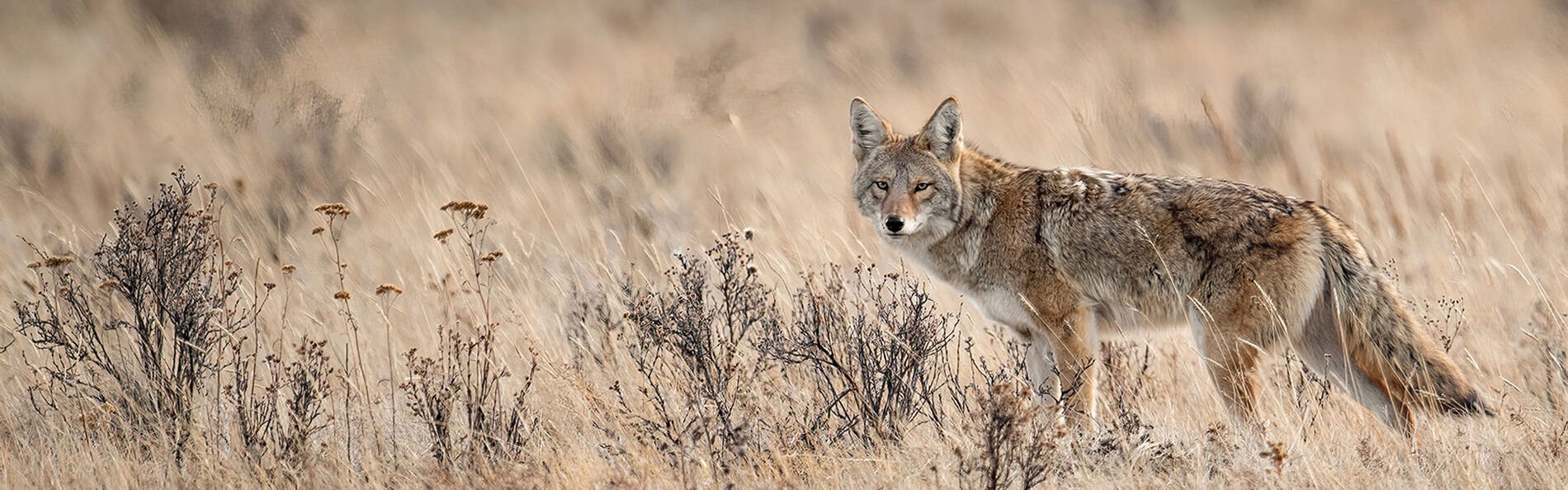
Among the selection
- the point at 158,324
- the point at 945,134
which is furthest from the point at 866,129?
the point at 158,324

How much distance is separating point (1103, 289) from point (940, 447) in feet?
4.01

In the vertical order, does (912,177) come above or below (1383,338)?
above

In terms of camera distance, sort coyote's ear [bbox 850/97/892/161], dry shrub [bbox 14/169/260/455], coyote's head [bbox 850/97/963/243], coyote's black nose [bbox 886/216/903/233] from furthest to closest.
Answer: coyote's ear [bbox 850/97/892/161]
coyote's head [bbox 850/97/963/243]
coyote's black nose [bbox 886/216/903/233]
dry shrub [bbox 14/169/260/455]

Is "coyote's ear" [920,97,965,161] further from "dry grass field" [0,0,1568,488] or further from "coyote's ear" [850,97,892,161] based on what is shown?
"dry grass field" [0,0,1568,488]

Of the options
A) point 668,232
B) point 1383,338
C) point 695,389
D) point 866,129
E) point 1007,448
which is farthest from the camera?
point 668,232

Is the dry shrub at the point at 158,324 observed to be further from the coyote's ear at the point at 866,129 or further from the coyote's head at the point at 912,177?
the coyote's ear at the point at 866,129

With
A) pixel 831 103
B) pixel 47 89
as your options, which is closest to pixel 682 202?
pixel 831 103

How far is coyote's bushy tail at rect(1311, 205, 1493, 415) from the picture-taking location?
4.89 metres

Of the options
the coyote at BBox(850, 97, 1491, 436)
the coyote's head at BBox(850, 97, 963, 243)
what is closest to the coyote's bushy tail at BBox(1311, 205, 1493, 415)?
the coyote at BBox(850, 97, 1491, 436)

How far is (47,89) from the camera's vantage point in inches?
567

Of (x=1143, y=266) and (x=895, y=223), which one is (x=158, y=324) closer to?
(x=895, y=223)

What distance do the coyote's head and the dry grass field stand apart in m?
0.40

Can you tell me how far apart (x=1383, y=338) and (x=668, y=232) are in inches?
185

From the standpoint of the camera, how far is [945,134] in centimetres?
602
